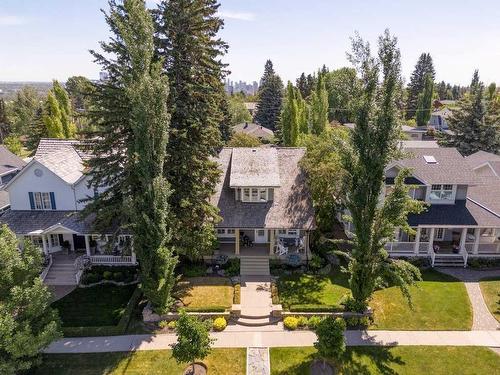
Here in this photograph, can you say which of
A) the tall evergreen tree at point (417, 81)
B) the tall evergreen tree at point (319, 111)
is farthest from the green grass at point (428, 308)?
the tall evergreen tree at point (417, 81)

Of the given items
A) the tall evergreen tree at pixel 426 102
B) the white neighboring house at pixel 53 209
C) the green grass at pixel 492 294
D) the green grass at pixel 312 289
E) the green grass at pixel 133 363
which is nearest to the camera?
the green grass at pixel 133 363

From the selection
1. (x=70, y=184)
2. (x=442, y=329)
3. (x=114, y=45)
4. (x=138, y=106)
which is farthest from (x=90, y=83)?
(x=442, y=329)

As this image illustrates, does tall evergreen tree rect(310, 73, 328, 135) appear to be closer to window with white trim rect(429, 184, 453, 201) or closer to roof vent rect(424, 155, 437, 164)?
roof vent rect(424, 155, 437, 164)

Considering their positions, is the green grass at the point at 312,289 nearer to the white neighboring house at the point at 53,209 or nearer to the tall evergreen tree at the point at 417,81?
the white neighboring house at the point at 53,209

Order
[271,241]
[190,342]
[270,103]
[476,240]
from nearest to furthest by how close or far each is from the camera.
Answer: [190,342] < [271,241] < [476,240] < [270,103]

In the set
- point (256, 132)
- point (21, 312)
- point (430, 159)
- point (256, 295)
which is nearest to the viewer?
point (21, 312)

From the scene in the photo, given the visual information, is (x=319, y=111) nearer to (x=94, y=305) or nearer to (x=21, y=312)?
(x=94, y=305)

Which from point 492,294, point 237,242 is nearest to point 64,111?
point 237,242

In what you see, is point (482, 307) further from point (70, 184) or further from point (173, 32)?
point (70, 184)
